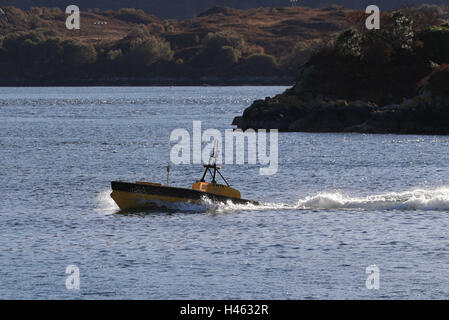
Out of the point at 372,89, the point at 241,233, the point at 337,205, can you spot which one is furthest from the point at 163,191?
the point at 372,89

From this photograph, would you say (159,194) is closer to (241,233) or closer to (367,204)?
(241,233)

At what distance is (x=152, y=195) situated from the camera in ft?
162

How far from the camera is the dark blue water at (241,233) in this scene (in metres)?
33.9

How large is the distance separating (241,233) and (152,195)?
277 inches

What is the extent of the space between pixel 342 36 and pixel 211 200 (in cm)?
8745

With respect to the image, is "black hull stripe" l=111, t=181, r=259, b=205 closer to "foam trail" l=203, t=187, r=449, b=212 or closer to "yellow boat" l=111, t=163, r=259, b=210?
"yellow boat" l=111, t=163, r=259, b=210

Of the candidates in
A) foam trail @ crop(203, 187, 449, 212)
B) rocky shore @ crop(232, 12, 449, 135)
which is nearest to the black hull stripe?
foam trail @ crop(203, 187, 449, 212)

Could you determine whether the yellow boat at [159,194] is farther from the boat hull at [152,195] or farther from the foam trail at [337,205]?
the foam trail at [337,205]

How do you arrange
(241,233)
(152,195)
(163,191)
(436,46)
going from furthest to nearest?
(436,46)
(152,195)
(163,191)
(241,233)

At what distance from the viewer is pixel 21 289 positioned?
3319cm

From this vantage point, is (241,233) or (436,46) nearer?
(241,233)

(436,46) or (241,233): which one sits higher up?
(436,46)

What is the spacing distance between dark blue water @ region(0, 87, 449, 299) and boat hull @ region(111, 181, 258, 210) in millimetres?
724
